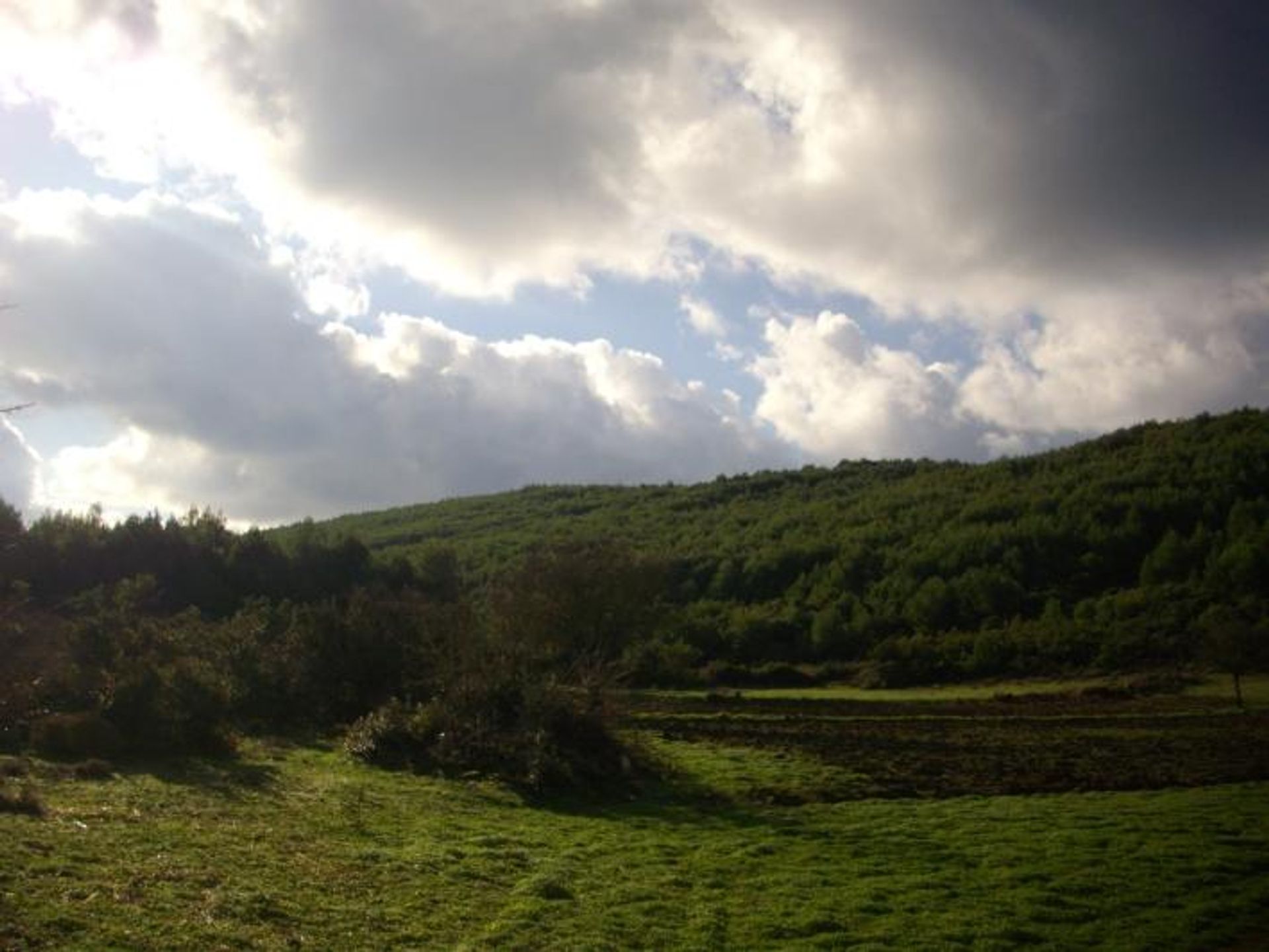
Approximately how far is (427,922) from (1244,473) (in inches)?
4165

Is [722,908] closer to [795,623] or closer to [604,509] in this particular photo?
[795,623]

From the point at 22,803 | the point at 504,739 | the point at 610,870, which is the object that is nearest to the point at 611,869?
the point at 610,870

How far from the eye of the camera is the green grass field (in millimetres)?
12359

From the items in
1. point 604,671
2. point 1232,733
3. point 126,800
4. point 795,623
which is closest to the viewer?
point 126,800

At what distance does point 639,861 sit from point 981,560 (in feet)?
282

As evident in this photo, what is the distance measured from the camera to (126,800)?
18922 mm

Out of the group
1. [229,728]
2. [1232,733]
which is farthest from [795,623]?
[229,728]

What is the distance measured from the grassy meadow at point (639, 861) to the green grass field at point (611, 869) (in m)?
0.06

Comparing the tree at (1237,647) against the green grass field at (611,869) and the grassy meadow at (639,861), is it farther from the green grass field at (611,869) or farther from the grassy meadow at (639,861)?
the green grass field at (611,869)

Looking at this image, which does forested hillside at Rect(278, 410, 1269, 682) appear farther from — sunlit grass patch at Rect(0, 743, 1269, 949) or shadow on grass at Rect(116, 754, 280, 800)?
sunlit grass patch at Rect(0, 743, 1269, 949)

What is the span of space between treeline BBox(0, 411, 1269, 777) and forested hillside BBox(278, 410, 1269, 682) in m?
0.32

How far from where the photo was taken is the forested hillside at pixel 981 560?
76.4m

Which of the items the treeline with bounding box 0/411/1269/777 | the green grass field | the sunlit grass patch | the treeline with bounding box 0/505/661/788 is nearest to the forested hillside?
the treeline with bounding box 0/411/1269/777

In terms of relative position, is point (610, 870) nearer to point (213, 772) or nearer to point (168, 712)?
point (213, 772)
